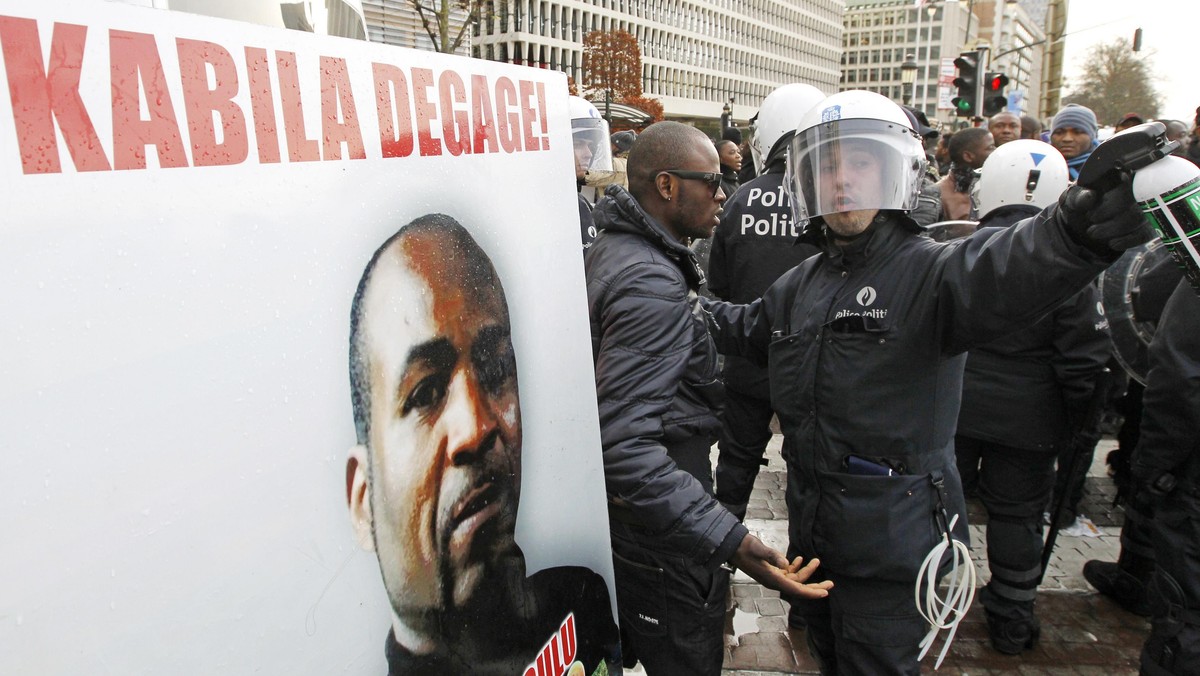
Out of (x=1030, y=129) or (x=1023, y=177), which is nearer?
(x=1023, y=177)

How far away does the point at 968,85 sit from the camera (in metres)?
13.4

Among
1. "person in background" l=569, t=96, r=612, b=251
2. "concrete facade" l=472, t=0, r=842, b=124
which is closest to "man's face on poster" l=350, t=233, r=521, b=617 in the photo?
"person in background" l=569, t=96, r=612, b=251

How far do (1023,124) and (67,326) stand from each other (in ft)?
30.5

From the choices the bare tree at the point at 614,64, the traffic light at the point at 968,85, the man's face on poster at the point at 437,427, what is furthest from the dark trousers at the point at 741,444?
the bare tree at the point at 614,64

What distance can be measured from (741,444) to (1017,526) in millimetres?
1218

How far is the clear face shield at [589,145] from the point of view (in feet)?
16.8

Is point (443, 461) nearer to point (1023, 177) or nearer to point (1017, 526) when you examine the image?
point (1017, 526)

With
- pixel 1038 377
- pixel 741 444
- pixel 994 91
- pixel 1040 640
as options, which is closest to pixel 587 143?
pixel 741 444

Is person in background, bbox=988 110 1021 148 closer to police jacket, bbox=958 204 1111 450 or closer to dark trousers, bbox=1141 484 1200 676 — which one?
police jacket, bbox=958 204 1111 450

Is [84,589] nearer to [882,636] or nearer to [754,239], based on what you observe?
[882,636]

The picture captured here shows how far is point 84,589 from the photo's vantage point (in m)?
0.76

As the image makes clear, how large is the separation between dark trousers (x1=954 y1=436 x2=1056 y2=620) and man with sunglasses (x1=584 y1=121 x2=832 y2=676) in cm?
187

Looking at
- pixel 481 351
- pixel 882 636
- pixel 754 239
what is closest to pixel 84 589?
pixel 481 351

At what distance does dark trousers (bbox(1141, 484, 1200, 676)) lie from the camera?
105 inches
